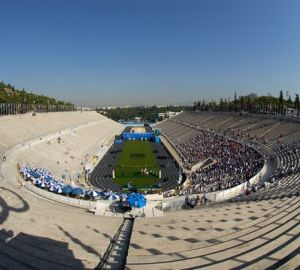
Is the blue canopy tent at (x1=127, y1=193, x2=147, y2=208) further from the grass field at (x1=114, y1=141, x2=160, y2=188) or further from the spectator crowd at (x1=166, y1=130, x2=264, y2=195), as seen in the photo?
the grass field at (x1=114, y1=141, x2=160, y2=188)

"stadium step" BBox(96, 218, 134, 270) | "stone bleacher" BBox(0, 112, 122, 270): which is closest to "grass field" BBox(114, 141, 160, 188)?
"stone bleacher" BBox(0, 112, 122, 270)

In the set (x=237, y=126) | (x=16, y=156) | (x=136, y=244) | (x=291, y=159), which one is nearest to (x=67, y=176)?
(x=16, y=156)

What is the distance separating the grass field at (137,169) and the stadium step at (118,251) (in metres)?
22.3

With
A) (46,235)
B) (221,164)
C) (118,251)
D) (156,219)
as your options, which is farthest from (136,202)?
(221,164)

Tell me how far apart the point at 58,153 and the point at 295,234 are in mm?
39314

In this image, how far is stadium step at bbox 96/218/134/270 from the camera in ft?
34.1

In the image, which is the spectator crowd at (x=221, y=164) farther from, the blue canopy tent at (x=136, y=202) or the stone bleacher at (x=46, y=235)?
the stone bleacher at (x=46, y=235)

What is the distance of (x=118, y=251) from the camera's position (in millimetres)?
11695

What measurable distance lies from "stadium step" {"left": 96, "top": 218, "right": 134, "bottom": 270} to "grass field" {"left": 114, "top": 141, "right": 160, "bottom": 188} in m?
22.3

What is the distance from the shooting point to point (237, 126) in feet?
225

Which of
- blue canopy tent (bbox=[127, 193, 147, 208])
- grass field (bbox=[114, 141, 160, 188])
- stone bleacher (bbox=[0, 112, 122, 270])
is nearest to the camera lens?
stone bleacher (bbox=[0, 112, 122, 270])

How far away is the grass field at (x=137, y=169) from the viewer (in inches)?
1537

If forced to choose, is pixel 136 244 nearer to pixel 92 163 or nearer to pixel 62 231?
pixel 62 231

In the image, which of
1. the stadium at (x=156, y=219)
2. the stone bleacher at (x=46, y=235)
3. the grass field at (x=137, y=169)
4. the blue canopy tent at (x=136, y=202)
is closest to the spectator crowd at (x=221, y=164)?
the stadium at (x=156, y=219)
